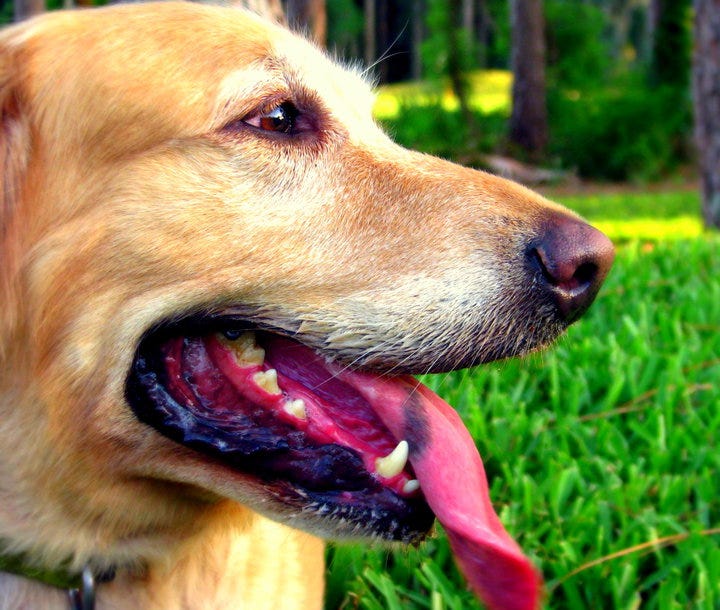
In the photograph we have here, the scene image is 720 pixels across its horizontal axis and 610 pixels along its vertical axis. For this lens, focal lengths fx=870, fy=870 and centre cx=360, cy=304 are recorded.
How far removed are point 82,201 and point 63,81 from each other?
14.0 inches

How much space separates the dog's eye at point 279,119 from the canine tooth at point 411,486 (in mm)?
1034

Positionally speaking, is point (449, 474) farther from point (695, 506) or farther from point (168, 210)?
point (695, 506)

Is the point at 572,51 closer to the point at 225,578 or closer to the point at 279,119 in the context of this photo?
the point at 279,119

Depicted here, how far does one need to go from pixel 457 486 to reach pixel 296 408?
1.46 ft

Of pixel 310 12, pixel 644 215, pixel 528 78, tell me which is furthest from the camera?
pixel 528 78

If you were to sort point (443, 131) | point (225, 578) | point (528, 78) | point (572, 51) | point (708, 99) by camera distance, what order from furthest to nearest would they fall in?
point (572, 51) < point (443, 131) < point (528, 78) < point (708, 99) < point (225, 578)

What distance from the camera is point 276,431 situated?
2188mm

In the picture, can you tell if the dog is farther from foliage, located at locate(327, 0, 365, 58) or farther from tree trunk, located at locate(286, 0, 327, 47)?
foliage, located at locate(327, 0, 365, 58)

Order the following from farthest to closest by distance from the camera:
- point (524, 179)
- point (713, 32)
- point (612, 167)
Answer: point (612, 167) < point (524, 179) < point (713, 32)

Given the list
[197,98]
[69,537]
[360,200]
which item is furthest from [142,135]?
[69,537]

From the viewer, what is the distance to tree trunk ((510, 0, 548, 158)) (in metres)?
16.8

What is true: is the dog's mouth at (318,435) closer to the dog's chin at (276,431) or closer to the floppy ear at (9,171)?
the dog's chin at (276,431)

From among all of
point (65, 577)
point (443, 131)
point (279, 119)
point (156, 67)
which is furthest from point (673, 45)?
A: point (65, 577)

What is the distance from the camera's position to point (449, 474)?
7.00 feet
